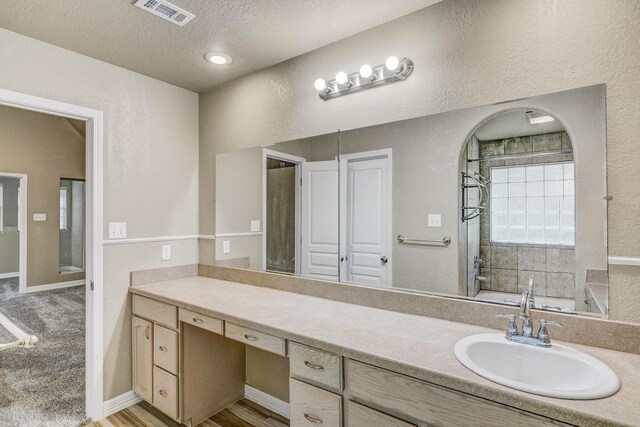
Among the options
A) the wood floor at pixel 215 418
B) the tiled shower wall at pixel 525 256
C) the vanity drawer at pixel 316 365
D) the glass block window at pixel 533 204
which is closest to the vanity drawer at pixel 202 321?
the vanity drawer at pixel 316 365

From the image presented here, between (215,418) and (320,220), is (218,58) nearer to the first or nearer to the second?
(320,220)

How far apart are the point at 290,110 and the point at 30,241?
5883 mm

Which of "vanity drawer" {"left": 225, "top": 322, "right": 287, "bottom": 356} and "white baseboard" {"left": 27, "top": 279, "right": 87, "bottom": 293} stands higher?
"vanity drawer" {"left": 225, "top": 322, "right": 287, "bottom": 356}

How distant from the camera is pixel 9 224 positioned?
643 centimetres

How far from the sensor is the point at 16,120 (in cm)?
542

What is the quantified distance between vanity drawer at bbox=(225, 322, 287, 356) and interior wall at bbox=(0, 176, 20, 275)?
22.6ft

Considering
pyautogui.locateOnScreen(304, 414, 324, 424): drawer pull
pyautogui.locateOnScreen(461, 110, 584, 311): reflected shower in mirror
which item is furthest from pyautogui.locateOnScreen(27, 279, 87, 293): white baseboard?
pyautogui.locateOnScreen(461, 110, 584, 311): reflected shower in mirror

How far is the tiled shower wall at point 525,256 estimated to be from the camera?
1434 mm

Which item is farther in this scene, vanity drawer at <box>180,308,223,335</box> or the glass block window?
→ vanity drawer at <box>180,308,223,335</box>

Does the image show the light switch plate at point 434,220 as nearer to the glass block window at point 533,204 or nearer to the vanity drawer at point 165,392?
the glass block window at point 533,204

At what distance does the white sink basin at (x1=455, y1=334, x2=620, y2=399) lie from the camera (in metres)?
1.04

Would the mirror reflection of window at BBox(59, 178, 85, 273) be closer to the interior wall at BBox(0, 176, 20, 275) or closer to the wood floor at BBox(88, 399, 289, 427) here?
the interior wall at BBox(0, 176, 20, 275)

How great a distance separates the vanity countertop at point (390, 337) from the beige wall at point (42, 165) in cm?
484

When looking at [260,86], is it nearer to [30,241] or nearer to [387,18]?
[387,18]
